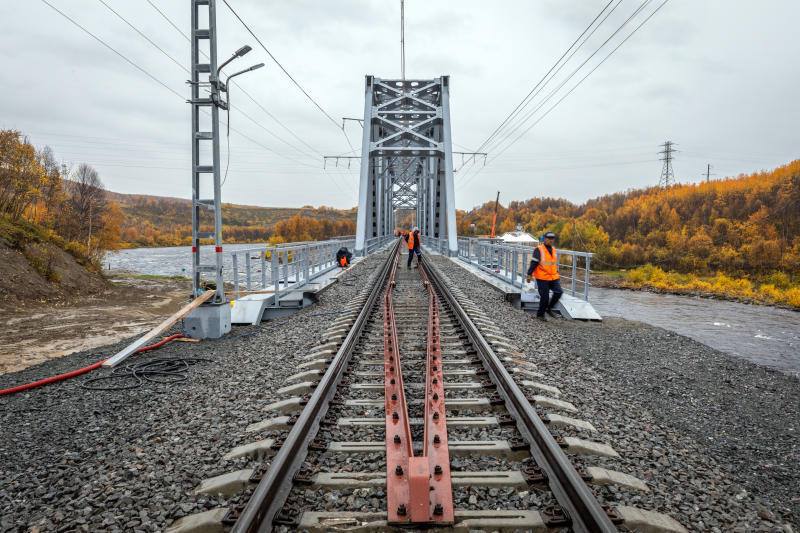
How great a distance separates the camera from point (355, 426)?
3621 millimetres

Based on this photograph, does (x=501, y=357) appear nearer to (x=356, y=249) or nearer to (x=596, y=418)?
(x=596, y=418)

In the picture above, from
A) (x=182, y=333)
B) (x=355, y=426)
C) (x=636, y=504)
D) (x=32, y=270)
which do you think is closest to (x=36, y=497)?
(x=355, y=426)

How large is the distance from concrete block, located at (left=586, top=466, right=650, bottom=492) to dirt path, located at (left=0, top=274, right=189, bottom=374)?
390 inches

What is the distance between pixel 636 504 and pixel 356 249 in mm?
22634

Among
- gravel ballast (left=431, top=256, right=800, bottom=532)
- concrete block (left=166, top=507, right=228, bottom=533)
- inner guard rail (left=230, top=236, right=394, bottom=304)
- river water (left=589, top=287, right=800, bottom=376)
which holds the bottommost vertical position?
river water (left=589, top=287, right=800, bottom=376)

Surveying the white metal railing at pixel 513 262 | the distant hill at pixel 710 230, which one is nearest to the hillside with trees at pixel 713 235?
the distant hill at pixel 710 230

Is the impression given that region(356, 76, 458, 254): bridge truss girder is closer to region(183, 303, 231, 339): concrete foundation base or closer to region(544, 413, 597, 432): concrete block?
region(183, 303, 231, 339): concrete foundation base

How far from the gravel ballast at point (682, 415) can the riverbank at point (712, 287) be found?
18057 millimetres

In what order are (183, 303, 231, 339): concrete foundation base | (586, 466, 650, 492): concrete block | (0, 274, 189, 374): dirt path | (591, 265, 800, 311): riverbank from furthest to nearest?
(591, 265, 800, 311): riverbank < (0, 274, 189, 374): dirt path < (183, 303, 231, 339): concrete foundation base < (586, 466, 650, 492): concrete block

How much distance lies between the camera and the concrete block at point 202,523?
2.36m

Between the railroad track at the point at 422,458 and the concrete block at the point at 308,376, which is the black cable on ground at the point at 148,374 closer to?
the concrete block at the point at 308,376

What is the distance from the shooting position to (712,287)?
28.7m

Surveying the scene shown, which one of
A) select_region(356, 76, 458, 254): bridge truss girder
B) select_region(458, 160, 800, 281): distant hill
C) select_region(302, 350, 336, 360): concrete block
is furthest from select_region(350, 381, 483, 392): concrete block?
select_region(458, 160, 800, 281): distant hill

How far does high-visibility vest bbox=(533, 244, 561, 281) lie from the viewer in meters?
8.86
